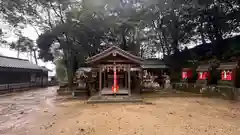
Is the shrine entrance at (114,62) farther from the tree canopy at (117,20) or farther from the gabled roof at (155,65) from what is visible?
the gabled roof at (155,65)

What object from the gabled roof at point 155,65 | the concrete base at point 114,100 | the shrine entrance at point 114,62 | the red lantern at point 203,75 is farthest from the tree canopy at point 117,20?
the concrete base at point 114,100

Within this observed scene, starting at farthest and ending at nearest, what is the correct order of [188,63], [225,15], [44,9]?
[188,63] → [44,9] → [225,15]


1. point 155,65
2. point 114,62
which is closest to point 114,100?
point 114,62

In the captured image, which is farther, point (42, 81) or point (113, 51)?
point (42, 81)

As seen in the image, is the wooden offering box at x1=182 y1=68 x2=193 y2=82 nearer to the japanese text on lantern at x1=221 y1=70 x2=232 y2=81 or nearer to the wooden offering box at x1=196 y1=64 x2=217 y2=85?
the wooden offering box at x1=196 y1=64 x2=217 y2=85

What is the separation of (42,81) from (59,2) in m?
17.2

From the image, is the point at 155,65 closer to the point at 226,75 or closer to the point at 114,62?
the point at 226,75

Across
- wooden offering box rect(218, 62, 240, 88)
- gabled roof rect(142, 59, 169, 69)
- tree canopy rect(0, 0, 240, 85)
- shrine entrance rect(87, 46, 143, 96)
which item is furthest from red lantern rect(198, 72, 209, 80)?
gabled roof rect(142, 59, 169, 69)

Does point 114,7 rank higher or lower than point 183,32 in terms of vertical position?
higher

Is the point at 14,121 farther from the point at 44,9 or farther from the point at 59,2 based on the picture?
the point at 44,9

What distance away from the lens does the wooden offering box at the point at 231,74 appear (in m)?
13.4

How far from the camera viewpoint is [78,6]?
73.3ft

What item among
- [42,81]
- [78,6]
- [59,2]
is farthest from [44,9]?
[42,81]

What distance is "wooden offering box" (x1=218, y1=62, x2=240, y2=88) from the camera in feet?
44.1
